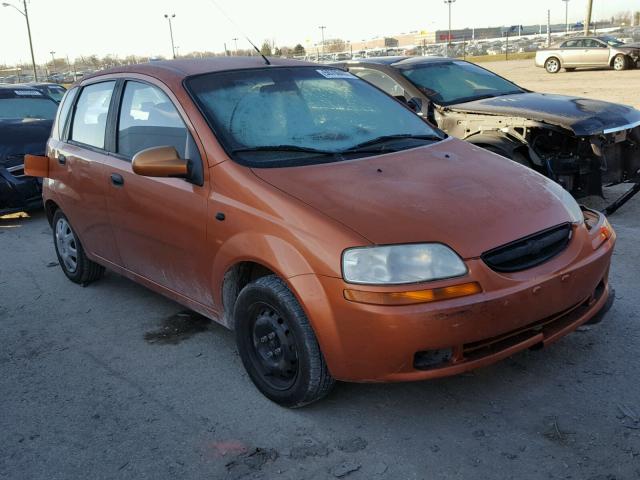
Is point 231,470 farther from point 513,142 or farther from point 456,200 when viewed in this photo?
point 513,142

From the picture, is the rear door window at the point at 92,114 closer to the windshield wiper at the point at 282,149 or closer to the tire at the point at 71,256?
the tire at the point at 71,256

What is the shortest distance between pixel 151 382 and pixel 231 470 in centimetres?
104

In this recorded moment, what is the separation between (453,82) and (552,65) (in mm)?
22265

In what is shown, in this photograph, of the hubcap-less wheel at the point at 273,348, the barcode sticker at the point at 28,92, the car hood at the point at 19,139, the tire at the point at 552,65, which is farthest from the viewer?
the tire at the point at 552,65

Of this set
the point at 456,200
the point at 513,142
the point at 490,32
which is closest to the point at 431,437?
the point at 456,200

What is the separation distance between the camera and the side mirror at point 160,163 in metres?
3.50

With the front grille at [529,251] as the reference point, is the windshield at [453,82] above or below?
above

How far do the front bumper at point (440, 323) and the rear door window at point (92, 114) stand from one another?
2355 mm

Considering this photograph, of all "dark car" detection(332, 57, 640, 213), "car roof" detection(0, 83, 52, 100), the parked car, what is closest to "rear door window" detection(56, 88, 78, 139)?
"dark car" detection(332, 57, 640, 213)

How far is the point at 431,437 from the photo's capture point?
2996 mm

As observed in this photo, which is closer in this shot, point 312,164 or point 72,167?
point 312,164

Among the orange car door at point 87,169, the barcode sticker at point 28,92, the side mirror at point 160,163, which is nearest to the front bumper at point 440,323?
the side mirror at point 160,163

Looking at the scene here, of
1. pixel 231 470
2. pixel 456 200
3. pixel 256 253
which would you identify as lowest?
pixel 231 470

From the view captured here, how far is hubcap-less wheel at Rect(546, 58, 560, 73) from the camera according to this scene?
2755 centimetres
